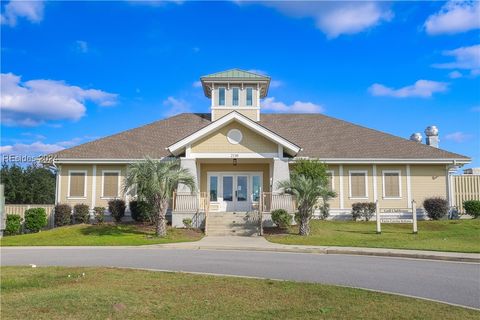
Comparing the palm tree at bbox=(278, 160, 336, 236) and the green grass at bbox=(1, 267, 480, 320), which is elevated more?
the palm tree at bbox=(278, 160, 336, 236)

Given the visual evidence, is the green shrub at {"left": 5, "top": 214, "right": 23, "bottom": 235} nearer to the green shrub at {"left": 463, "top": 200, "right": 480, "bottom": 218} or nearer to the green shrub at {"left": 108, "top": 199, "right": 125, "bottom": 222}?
the green shrub at {"left": 108, "top": 199, "right": 125, "bottom": 222}

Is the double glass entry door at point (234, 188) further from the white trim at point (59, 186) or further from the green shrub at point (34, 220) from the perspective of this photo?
the green shrub at point (34, 220)

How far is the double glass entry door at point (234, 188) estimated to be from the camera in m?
27.4

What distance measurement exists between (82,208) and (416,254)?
61.3 feet

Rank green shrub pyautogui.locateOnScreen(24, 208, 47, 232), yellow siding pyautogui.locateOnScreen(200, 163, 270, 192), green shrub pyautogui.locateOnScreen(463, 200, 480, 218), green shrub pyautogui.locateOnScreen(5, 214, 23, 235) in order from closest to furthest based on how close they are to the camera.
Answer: green shrub pyautogui.locateOnScreen(5, 214, 23, 235)
green shrub pyautogui.locateOnScreen(24, 208, 47, 232)
green shrub pyautogui.locateOnScreen(463, 200, 480, 218)
yellow siding pyautogui.locateOnScreen(200, 163, 270, 192)

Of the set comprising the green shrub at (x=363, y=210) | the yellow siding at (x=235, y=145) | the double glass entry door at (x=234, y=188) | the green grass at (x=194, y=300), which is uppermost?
the yellow siding at (x=235, y=145)

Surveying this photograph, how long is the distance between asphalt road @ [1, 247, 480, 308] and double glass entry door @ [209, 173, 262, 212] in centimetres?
1118

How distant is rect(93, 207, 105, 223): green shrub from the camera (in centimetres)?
2573

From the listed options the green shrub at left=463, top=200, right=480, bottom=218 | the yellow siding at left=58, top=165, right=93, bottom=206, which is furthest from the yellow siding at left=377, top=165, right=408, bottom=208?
the yellow siding at left=58, top=165, right=93, bottom=206

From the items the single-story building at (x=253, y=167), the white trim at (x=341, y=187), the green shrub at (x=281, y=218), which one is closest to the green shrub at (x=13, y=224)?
the single-story building at (x=253, y=167)

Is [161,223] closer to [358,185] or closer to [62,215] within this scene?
[62,215]

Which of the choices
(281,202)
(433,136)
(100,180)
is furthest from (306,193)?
(433,136)

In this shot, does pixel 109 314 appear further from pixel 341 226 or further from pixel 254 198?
pixel 254 198

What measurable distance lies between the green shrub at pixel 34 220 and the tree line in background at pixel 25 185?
29040 mm
